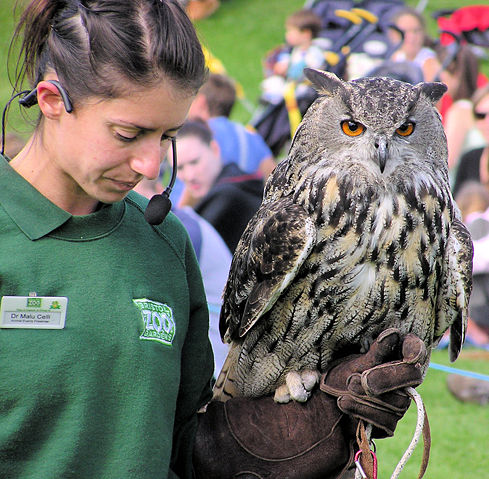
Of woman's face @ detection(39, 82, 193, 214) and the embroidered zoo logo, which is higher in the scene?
woman's face @ detection(39, 82, 193, 214)

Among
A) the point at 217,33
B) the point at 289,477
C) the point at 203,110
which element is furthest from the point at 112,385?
the point at 217,33

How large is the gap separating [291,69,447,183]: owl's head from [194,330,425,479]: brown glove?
53 centimetres

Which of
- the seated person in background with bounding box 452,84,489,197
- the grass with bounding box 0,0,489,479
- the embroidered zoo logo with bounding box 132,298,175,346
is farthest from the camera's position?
the seated person in background with bounding box 452,84,489,197

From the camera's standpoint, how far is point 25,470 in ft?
4.44

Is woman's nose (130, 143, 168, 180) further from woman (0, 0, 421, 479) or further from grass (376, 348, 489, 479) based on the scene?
grass (376, 348, 489, 479)

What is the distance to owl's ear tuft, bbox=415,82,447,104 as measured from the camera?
2.17 meters

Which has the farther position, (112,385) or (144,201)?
(144,201)

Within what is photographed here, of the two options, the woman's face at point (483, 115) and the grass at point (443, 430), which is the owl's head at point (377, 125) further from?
the woman's face at point (483, 115)

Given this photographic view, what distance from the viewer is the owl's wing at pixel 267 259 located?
2076 millimetres

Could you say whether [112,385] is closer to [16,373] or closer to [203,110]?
[16,373]

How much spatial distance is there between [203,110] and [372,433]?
14.9 feet

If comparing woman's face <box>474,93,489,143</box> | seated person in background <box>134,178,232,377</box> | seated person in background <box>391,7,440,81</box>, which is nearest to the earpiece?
seated person in background <box>134,178,232,377</box>

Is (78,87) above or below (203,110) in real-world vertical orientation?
above

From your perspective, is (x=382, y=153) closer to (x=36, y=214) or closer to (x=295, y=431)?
(x=295, y=431)
